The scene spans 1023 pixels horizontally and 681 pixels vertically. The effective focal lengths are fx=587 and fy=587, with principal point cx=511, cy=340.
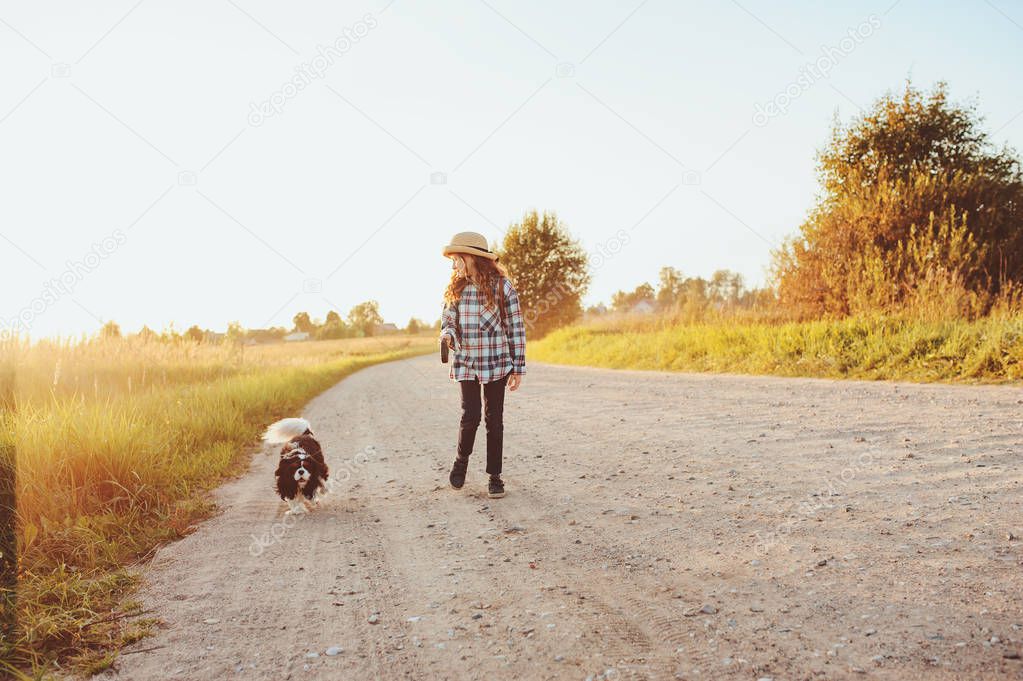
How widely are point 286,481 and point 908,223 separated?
50.7ft

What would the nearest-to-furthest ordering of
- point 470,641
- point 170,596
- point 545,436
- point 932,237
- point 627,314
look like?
point 470,641 → point 170,596 → point 545,436 → point 932,237 → point 627,314

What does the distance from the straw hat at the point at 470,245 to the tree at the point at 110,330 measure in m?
10.2

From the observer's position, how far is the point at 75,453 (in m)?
4.69

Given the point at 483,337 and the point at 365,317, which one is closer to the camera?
the point at 483,337

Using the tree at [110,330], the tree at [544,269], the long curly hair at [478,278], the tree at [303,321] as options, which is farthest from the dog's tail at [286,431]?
the tree at [303,321]

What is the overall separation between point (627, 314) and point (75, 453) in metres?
22.6

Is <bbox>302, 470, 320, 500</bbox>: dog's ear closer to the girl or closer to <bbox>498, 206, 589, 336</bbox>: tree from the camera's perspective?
the girl

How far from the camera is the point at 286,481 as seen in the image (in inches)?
194

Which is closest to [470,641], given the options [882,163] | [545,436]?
[545,436]

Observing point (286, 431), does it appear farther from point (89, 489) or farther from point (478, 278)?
point (478, 278)

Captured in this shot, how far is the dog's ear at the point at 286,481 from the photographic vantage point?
16.2ft

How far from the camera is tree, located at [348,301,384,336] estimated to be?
9339 centimetres

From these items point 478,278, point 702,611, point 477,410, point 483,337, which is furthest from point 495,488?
point 702,611

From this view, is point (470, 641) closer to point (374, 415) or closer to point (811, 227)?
point (374, 415)
